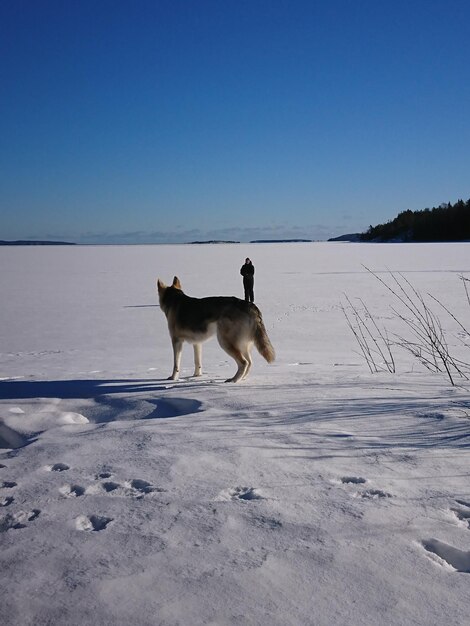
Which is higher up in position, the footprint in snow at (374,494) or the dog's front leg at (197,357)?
the footprint in snow at (374,494)

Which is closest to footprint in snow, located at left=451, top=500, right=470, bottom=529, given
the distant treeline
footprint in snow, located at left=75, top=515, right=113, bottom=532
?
footprint in snow, located at left=75, top=515, right=113, bottom=532

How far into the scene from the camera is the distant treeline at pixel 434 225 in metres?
81.3

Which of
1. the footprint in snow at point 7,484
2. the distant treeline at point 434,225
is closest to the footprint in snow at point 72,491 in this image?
the footprint in snow at point 7,484

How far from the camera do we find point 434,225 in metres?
84.6

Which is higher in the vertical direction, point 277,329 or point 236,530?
point 236,530

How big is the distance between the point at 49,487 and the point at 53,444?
0.73 meters

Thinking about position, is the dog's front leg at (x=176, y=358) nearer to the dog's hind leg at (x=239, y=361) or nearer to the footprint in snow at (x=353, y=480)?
the dog's hind leg at (x=239, y=361)

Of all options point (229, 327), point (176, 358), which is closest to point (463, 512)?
point (229, 327)

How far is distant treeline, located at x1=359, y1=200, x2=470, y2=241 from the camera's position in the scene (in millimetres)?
81312

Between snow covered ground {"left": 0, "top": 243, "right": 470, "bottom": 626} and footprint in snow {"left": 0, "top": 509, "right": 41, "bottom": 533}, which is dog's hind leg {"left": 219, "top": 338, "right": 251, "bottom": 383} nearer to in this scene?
snow covered ground {"left": 0, "top": 243, "right": 470, "bottom": 626}

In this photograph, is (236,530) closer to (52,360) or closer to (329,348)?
(52,360)

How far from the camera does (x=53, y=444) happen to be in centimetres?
315

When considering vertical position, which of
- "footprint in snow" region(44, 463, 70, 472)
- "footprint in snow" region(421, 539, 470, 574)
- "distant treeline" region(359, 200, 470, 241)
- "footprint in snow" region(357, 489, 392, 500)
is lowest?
"footprint in snow" region(44, 463, 70, 472)

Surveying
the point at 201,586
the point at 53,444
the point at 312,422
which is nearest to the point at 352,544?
the point at 201,586
